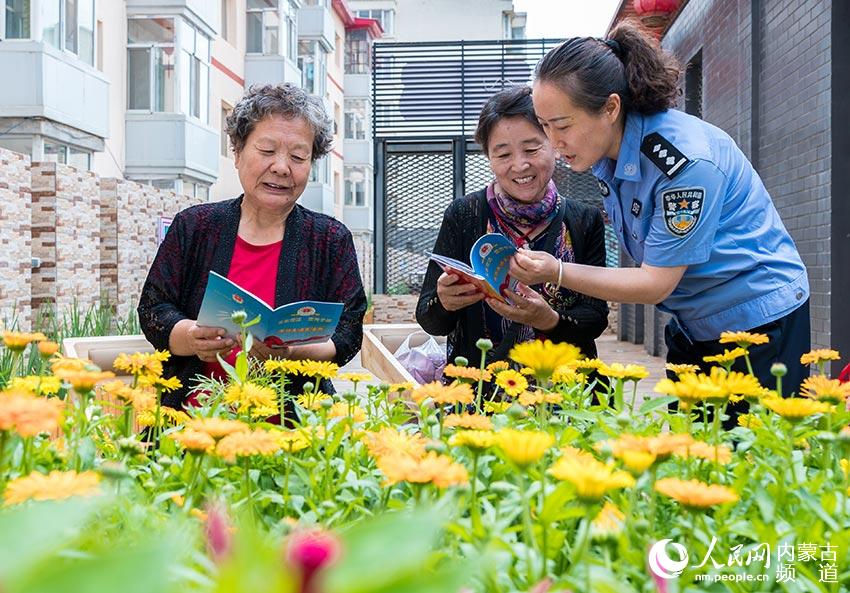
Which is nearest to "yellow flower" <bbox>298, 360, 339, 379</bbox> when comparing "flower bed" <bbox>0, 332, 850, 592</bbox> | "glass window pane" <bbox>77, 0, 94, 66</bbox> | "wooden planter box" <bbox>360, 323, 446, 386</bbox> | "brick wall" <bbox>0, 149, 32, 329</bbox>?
"flower bed" <bbox>0, 332, 850, 592</bbox>

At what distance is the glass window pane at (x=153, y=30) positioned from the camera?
53.8ft

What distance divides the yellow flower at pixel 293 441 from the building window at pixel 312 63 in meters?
27.0

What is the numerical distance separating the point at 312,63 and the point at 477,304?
1025 inches

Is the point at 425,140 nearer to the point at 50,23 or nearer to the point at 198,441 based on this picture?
the point at 50,23

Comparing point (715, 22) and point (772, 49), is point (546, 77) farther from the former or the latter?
point (715, 22)

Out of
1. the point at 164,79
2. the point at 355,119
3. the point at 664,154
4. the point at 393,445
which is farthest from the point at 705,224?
the point at 355,119

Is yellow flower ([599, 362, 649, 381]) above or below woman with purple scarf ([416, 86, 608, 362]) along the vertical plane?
below

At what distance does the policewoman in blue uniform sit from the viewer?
1968 millimetres

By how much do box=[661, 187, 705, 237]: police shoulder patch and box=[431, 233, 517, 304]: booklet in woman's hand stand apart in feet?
1.40

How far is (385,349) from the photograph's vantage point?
387 cm

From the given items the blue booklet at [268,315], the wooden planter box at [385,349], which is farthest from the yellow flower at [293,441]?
the wooden planter box at [385,349]

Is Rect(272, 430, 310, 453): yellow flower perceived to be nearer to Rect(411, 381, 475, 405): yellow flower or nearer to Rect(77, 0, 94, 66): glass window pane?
Rect(411, 381, 475, 405): yellow flower

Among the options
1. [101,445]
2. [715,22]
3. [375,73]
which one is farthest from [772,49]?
[375,73]

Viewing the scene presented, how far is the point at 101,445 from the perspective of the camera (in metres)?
1.13
